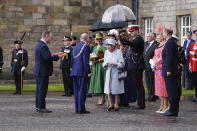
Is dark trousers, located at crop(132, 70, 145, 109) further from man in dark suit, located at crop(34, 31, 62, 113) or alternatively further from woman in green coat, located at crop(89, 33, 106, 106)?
man in dark suit, located at crop(34, 31, 62, 113)

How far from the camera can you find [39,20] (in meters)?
30.3

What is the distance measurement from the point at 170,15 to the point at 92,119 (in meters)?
15.9

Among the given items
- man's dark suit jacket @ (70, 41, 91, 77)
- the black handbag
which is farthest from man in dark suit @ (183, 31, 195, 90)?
man's dark suit jacket @ (70, 41, 91, 77)

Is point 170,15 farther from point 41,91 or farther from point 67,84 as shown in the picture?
point 41,91

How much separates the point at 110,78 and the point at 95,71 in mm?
1432

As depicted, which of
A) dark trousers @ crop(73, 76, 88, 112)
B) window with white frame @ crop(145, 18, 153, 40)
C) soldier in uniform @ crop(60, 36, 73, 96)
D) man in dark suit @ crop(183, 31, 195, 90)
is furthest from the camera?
window with white frame @ crop(145, 18, 153, 40)

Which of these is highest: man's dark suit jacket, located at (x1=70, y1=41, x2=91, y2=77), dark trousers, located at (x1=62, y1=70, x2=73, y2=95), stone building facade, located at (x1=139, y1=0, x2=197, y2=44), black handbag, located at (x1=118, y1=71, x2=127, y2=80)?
stone building facade, located at (x1=139, y1=0, x2=197, y2=44)

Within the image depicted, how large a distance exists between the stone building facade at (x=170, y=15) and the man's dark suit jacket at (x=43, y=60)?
12615 mm

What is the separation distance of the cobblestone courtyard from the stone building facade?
401 inches

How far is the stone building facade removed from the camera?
28.4m

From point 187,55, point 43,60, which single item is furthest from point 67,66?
point 43,60

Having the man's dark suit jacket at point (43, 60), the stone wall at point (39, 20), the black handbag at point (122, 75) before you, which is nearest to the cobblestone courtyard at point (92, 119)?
the black handbag at point (122, 75)

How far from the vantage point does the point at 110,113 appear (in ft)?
52.2

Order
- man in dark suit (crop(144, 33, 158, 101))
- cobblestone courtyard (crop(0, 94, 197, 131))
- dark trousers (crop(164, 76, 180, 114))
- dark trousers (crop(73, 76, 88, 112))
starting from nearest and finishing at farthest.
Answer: cobblestone courtyard (crop(0, 94, 197, 131))
dark trousers (crop(164, 76, 180, 114))
dark trousers (crop(73, 76, 88, 112))
man in dark suit (crop(144, 33, 158, 101))
